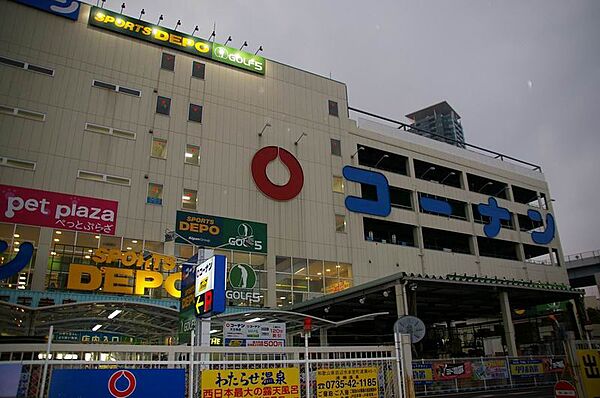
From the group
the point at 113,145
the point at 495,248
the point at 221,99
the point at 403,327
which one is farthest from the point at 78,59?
the point at 495,248

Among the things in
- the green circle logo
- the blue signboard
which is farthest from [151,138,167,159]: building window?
the blue signboard

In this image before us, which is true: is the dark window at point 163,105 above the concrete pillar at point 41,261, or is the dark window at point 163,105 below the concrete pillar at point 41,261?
A: above

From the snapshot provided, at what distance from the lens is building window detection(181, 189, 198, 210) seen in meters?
30.0

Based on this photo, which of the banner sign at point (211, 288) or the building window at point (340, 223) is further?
the building window at point (340, 223)

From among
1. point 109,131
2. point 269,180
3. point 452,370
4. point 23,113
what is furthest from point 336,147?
point 23,113

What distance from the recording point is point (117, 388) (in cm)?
685

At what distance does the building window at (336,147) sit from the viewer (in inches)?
1486

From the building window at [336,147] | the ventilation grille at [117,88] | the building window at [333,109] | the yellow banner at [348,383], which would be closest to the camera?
the yellow banner at [348,383]

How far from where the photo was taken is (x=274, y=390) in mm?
8195

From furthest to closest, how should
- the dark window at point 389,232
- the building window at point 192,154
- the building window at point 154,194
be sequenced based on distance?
the dark window at point 389,232 → the building window at point 192,154 → the building window at point 154,194

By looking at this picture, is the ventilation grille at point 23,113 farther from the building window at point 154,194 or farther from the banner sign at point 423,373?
the banner sign at point 423,373

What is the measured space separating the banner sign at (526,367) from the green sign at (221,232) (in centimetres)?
1652

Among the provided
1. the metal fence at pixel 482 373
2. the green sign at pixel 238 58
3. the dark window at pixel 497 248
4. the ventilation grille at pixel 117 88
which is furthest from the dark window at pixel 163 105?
the dark window at pixel 497 248

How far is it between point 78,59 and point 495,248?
43932mm
